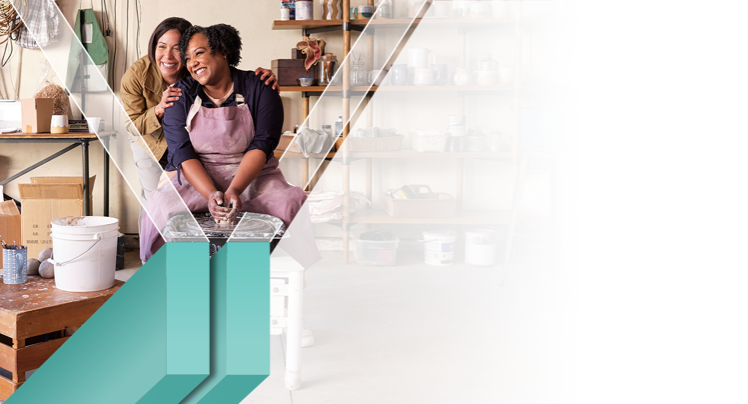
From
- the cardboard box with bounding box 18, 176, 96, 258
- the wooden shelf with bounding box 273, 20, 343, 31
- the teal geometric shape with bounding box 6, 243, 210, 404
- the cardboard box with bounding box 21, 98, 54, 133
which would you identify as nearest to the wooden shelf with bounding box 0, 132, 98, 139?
the cardboard box with bounding box 21, 98, 54, 133

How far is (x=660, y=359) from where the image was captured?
5.03 feet

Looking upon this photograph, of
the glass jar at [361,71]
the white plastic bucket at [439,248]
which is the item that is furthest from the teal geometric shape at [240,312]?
the white plastic bucket at [439,248]

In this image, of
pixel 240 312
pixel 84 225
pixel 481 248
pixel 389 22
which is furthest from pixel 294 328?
pixel 389 22

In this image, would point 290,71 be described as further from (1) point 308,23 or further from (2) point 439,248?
(2) point 439,248

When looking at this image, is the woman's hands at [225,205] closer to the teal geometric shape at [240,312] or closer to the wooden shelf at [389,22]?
the teal geometric shape at [240,312]

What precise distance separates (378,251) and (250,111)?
143cm

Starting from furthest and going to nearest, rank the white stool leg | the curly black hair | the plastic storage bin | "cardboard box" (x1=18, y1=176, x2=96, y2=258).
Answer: the plastic storage bin
"cardboard box" (x1=18, y1=176, x2=96, y2=258)
the white stool leg
the curly black hair

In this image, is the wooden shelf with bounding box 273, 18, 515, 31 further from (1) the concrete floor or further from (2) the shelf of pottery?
(1) the concrete floor

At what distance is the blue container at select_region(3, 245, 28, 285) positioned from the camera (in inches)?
51.0

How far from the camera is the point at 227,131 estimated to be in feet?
4.12

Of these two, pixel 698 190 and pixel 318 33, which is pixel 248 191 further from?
pixel 318 33

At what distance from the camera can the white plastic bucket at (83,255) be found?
4.10 feet

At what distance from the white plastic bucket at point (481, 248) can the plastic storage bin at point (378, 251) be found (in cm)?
34

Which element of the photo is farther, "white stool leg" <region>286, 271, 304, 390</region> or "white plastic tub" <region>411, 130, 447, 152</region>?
"white plastic tub" <region>411, 130, 447, 152</region>
